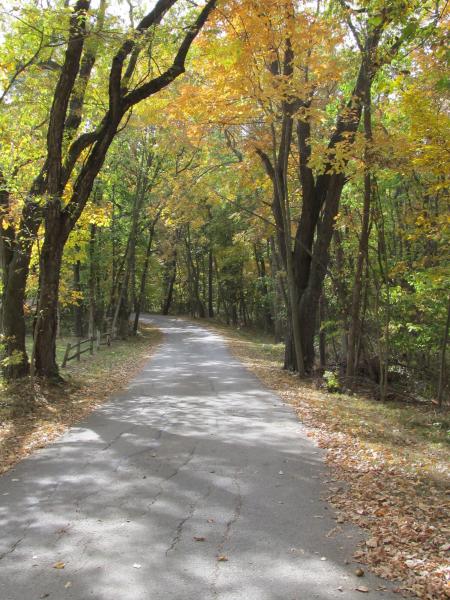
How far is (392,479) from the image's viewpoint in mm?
6090

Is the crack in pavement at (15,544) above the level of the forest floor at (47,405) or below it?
above

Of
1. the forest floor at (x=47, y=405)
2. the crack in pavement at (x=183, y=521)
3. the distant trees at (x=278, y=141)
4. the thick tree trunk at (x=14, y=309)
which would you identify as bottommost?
the forest floor at (x=47, y=405)

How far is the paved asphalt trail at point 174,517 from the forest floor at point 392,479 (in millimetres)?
254

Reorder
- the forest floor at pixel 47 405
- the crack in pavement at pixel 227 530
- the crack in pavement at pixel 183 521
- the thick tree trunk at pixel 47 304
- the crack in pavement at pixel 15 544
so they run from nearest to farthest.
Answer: the crack in pavement at pixel 227 530
the crack in pavement at pixel 15 544
the crack in pavement at pixel 183 521
the forest floor at pixel 47 405
the thick tree trunk at pixel 47 304

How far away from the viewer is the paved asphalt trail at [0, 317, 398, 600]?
12.4ft

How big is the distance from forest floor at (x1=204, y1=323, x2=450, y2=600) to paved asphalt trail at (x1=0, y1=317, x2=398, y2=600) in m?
0.25

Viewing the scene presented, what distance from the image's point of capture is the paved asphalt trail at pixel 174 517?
3.77m

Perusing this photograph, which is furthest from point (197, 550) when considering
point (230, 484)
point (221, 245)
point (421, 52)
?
point (221, 245)

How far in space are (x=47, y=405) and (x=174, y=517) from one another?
640 centimetres

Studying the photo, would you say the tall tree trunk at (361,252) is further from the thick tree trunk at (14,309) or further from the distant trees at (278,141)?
the thick tree trunk at (14,309)

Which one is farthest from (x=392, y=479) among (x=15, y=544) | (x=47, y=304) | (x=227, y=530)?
(x=47, y=304)

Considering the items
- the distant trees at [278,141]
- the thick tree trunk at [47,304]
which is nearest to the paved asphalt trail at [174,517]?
the thick tree trunk at [47,304]

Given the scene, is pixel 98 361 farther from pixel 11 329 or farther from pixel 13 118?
pixel 13 118

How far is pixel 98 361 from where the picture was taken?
19250mm
